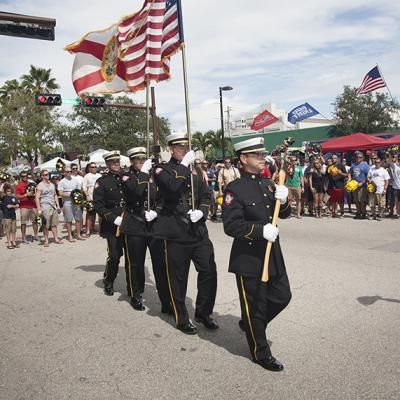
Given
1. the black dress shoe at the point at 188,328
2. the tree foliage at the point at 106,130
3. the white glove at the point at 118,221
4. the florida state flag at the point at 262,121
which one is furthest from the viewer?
the tree foliage at the point at 106,130

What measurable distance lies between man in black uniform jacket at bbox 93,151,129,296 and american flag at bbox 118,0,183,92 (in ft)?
4.26

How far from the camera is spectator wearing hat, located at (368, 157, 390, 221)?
11.7m

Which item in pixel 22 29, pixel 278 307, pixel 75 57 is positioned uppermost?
pixel 22 29

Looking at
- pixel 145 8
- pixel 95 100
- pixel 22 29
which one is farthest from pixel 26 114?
pixel 145 8

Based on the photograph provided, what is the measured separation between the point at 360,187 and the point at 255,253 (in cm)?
938

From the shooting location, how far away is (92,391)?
11.1 ft

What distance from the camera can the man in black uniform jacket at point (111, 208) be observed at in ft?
19.5

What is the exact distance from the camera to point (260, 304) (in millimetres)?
3627

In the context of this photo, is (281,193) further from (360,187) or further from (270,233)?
(360,187)

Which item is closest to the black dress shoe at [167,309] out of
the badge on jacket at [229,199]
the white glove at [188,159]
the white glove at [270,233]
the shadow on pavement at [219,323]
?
the shadow on pavement at [219,323]

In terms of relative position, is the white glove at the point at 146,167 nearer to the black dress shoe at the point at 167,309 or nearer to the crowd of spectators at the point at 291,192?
the black dress shoe at the point at 167,309

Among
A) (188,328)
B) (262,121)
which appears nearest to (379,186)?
(188,328)

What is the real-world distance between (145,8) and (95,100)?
13.5 metres

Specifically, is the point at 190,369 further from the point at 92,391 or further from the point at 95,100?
the point at 95,100
